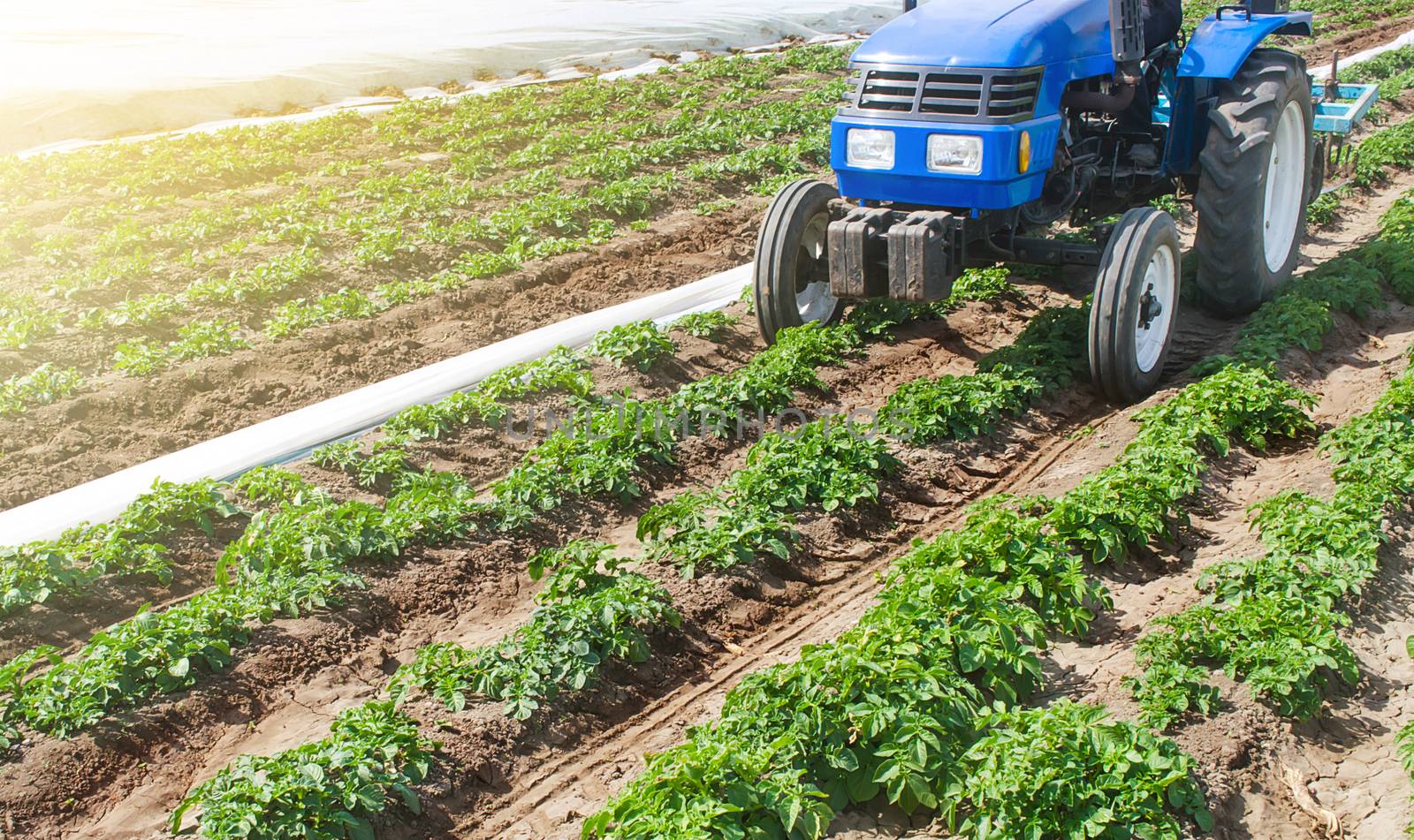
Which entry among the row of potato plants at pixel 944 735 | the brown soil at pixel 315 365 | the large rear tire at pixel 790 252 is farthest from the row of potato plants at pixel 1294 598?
the brown soil at pixel 315 365

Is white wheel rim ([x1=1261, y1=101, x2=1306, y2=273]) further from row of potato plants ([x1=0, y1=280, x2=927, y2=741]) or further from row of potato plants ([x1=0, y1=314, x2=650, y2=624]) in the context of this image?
row of potato plants ([x1=0, y1=314, x2=650, y2=624])

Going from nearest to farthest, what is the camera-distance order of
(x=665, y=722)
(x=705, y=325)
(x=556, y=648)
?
(x=665, y=722) < (x=556, y=648) < (x=705, y=325)

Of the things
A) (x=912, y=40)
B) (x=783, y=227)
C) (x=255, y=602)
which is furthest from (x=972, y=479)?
(x=255, y=602)

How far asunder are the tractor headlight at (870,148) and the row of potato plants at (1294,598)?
8.60 ft

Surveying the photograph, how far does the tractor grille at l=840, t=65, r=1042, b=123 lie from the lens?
251 inches

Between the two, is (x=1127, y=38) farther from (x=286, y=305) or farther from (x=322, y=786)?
(x=322, y=786)

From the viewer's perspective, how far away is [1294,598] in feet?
14.7

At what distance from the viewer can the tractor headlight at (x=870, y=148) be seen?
6.57 metres

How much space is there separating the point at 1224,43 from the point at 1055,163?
1474mm

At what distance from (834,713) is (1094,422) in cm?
334

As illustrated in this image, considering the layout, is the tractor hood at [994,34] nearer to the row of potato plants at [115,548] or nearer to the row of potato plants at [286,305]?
the row of potato plants at [286,305]

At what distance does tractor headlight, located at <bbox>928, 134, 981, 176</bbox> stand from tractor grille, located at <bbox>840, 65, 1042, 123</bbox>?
0.11m

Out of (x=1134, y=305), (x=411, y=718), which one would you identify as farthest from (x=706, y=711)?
(x=1134, y=305)

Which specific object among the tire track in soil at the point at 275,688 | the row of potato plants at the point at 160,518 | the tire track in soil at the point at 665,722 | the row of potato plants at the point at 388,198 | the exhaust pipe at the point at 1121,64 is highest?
the exhaust pipe at the point at 1121,64
